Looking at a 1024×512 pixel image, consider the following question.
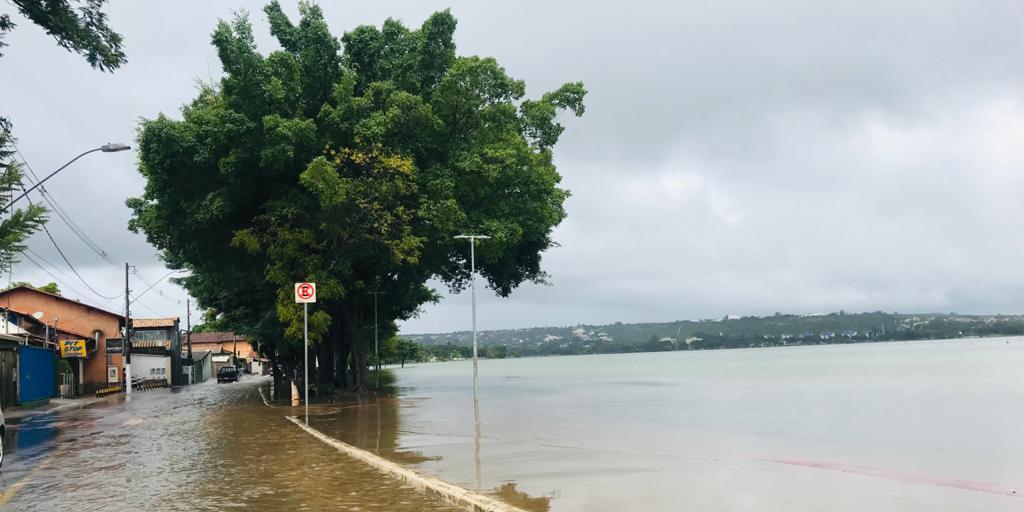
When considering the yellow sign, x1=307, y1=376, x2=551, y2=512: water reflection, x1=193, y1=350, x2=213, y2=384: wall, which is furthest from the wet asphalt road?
x1=193, y1=350, x2=213, y2=384: wall

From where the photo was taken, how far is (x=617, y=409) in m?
34.8

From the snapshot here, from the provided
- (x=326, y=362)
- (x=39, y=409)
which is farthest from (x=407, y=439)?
(x=326, y=362)

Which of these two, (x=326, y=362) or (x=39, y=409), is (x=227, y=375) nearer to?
(x=326, y=362)

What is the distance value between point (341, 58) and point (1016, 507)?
1085 inches

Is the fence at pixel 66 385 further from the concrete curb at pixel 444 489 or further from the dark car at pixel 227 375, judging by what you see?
the concrete curb at pixel 444 489

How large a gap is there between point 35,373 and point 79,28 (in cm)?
3143

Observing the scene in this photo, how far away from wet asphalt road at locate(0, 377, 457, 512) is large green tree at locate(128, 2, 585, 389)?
939 centimetres

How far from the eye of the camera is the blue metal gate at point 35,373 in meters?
34.6

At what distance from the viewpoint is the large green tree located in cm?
2795

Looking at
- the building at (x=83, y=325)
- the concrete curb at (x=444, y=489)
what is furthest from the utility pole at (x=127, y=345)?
the concrete curb at (x=444, y=489)

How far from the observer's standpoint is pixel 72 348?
4769 cm

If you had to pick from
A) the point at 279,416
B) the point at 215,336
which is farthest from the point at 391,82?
the point at 215,336

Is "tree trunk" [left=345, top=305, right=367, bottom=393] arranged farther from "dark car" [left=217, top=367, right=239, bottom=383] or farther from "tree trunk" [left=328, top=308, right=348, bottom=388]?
"dark car" [left=217, top=367, right=239, bottom=383]

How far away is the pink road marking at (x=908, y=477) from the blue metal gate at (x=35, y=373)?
32.7 metres
